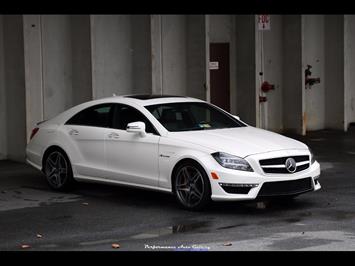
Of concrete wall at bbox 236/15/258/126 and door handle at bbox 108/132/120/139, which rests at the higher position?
concrete wall at bbox 236/15/258/126

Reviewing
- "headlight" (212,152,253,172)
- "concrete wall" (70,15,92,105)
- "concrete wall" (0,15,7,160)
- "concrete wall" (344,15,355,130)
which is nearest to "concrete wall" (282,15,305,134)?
"concrete wall" (344,15,355,130)

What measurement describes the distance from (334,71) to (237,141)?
38.5ft

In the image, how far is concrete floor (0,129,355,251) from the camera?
8.77m

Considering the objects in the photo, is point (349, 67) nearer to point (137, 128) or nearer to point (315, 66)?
point (315, 66)

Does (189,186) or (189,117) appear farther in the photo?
(189,117)

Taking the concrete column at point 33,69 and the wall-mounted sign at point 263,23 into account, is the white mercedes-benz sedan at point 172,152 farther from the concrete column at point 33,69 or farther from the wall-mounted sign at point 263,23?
the wall-mounted sign at point 263,23

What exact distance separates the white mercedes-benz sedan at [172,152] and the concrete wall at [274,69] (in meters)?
8.65

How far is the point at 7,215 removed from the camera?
10609 millimetres

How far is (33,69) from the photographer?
15.8 meters

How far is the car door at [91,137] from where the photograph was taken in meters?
11.7

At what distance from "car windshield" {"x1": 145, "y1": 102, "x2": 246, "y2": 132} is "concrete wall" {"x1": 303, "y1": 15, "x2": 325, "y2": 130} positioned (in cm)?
982

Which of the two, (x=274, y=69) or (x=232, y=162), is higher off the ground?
(x=274, y=69)

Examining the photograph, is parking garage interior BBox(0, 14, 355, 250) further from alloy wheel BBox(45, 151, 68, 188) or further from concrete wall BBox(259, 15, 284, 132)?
alloy wheel BBox(45, 151, 68, 188)

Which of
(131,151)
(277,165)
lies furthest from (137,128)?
(277,165)
